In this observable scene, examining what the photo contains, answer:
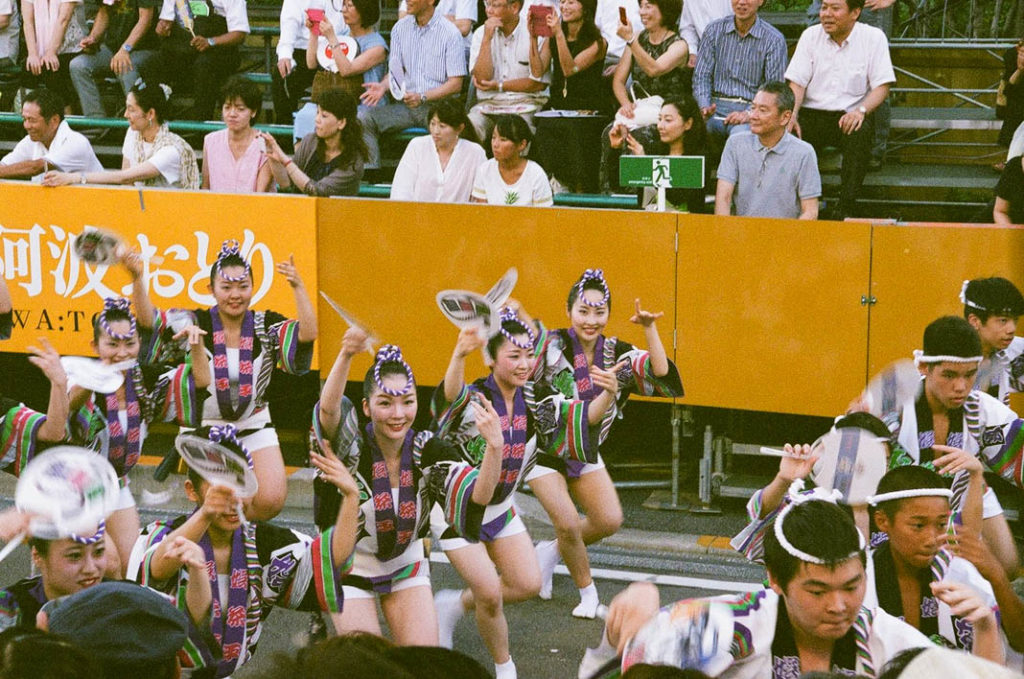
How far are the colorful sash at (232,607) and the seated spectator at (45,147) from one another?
5.35 metres

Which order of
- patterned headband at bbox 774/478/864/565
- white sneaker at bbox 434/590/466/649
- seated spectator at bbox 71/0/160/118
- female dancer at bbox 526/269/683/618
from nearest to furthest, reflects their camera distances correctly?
1. patterned headband at bbox 774/478/864/565
2. white sneaker at bbox 434/590/466/649
3. female dancer at bbox 526/269/683/618
4. seated spectator at bbox 71/0/160/118

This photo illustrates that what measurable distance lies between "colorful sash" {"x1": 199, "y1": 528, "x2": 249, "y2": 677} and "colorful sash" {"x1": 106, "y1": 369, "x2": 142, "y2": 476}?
1903 mm

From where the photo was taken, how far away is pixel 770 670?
4.19m

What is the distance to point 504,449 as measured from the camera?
6.87 metres

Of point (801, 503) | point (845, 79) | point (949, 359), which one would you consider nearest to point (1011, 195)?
point (845, 79)

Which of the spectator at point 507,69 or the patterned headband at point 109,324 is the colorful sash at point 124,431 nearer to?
the patterned headband at point 109,324

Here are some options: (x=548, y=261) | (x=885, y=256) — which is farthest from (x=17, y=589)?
(x=885, y=256)

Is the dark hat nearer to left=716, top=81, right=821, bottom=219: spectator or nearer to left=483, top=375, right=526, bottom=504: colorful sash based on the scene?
left=483, top=375, right=526, bottom=504: colorful sash

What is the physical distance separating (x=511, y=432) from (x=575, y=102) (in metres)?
3.77

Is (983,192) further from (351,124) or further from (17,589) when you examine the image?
(17,589)

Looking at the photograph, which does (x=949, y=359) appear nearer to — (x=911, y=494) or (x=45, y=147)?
(x=911, y=494)

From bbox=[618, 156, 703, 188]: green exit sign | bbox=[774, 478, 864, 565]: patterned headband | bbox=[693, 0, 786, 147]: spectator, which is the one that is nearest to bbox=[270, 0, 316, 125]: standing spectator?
bbox=[693, 0, 786, 147]: spectator

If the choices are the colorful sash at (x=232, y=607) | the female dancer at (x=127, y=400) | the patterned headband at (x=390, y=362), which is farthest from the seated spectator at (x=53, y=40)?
the colorful sash at (x=232, y=607)

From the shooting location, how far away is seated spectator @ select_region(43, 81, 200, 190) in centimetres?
981
